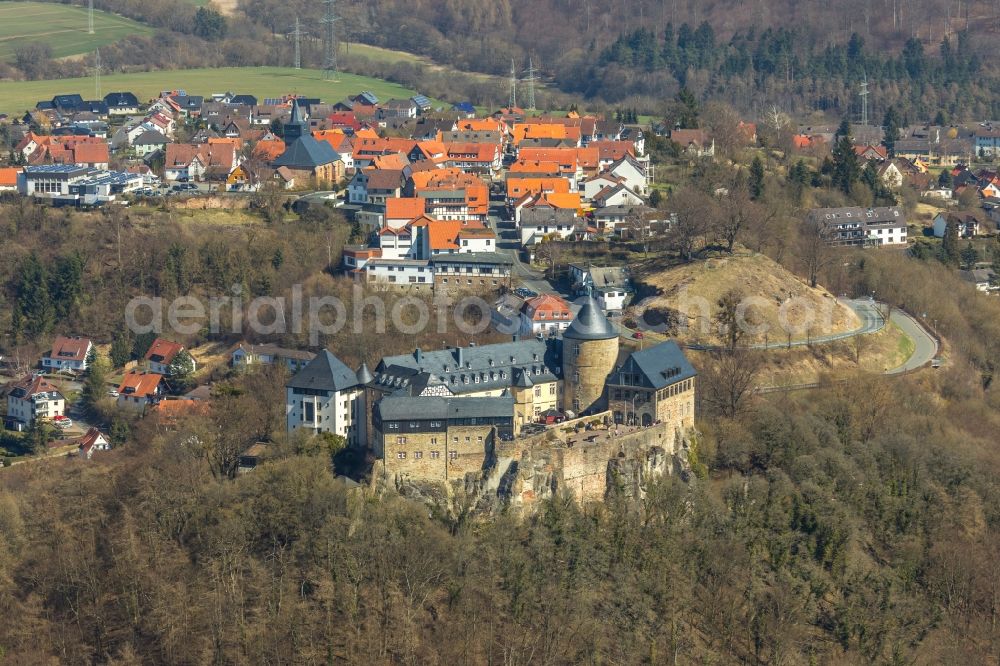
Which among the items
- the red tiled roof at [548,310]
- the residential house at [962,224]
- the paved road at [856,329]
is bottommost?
the paved road at [856,329]

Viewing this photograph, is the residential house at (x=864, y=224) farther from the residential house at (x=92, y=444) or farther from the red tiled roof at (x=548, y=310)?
the residential house at (x=92, y=444)

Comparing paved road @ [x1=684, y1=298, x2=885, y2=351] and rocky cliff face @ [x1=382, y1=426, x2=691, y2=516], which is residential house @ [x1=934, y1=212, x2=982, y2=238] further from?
rocky cliff face @ [x1=382, y1=426, x2=691, y2=516]

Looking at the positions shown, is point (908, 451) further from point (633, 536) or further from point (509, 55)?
point (509, 55)

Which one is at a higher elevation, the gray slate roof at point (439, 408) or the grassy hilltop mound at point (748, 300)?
the gray slate roof at point (439, 408)

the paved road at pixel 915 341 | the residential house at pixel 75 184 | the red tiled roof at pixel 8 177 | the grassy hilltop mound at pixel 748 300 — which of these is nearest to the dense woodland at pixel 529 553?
the paved road at pixel 915 341

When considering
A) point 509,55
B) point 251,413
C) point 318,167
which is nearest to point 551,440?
point 251,413

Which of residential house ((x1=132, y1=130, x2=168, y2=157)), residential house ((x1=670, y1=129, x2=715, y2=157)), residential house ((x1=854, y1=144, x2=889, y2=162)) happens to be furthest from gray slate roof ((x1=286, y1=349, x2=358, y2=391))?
residential house ((x1=854, y1=144, x2=889, y2=162))
